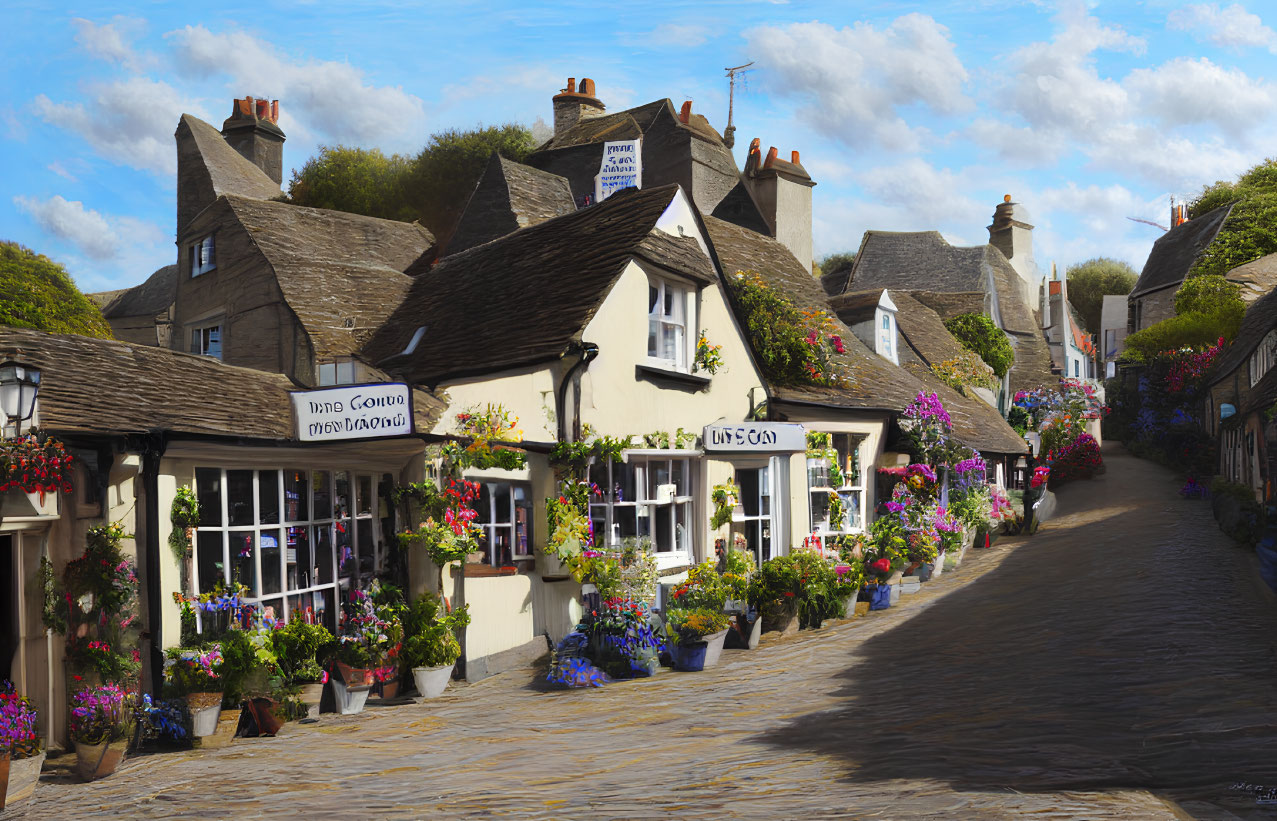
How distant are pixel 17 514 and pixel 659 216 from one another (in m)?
9.10

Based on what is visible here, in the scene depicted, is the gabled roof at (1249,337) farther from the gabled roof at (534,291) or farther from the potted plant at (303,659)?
the potted plant at (303,659)

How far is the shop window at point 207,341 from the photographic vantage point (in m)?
21.1

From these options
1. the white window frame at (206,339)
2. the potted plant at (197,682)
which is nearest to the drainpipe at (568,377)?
the potted plant at (197,682)

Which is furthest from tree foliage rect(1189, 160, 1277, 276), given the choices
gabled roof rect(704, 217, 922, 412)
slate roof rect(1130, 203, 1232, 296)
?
gabled roof rect(704, 217, 922, 412)

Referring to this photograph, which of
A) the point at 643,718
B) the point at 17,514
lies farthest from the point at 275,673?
the point at 643,718

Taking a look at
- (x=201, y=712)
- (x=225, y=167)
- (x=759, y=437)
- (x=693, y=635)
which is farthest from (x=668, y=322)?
(x=225, y=167)

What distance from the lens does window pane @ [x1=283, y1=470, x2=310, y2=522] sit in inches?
414

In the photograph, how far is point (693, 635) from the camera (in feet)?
39.6

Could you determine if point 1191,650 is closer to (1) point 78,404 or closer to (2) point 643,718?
(2) point 643,718

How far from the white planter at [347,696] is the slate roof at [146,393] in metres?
2.64

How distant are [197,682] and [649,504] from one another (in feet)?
21.5

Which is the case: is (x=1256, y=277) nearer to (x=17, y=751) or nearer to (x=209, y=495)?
(x=209, y=495)

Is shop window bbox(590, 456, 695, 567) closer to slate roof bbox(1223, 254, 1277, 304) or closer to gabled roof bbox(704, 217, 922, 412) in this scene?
gabled roof bbox(704, 217, 922, 412)

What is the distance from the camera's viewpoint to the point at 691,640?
12008 millimetres
